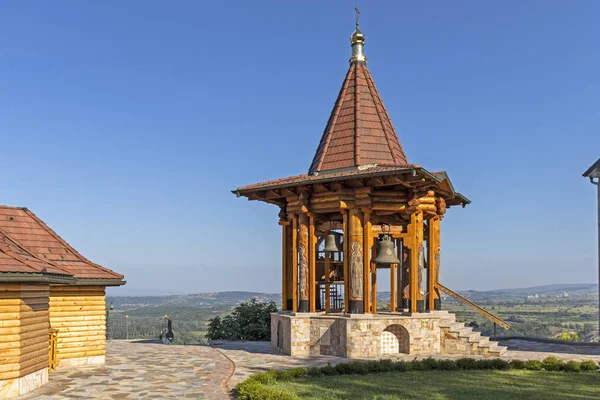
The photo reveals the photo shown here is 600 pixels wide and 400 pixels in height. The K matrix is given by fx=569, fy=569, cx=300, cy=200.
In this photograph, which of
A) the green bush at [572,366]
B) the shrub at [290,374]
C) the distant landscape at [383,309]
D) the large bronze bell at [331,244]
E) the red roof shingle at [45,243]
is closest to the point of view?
the shrub at [290,374]

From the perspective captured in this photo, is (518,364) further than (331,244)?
No

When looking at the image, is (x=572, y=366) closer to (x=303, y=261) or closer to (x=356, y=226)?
(x=356, y=226)

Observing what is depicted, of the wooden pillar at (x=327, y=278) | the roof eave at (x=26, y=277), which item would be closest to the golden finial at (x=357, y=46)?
the wooden pillar at (x=327, y=278)

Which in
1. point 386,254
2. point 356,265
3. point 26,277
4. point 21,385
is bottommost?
point 21,385

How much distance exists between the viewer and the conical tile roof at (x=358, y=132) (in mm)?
17812

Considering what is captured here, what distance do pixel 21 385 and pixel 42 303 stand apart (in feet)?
5.95

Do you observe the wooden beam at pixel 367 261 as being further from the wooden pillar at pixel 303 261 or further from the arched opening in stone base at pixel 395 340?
the wooden pillar at pixel 303 261

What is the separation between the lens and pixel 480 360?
1470 cm

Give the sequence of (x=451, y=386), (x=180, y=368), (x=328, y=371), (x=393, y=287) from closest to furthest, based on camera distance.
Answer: (x=451, y=386) < (x=328, y=371) < (x=180, y=368) < (x=393, y=287)

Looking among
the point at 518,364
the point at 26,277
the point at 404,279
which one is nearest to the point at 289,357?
the point at 404,279

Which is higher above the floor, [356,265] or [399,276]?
[356,265]

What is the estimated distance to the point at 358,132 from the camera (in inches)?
Result: 714

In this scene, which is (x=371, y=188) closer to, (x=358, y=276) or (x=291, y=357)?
(x=358, y=276)

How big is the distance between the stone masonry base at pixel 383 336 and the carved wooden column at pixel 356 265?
1.17ft
